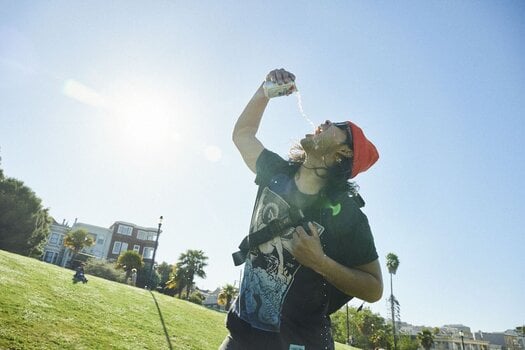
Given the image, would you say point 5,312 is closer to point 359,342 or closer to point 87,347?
point 87,347

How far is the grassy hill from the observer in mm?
8508

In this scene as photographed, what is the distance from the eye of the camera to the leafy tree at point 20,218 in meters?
38.8

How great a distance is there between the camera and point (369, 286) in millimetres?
→ 2344

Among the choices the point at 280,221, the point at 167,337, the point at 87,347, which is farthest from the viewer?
the point at 167,337

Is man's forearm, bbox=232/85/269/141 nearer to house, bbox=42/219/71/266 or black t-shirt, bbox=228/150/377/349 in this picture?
black t-shirt, bbox=228/150/377/349

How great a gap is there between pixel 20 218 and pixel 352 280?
49.1 metres

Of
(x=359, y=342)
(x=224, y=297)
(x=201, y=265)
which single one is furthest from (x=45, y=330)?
(x=359, y=342)

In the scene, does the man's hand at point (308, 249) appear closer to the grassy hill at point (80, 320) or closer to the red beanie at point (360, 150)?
the red beanie at point (360, 150)

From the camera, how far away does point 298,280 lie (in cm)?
248

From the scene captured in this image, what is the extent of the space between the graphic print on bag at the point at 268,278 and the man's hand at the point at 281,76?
Answer: 45.9 inches

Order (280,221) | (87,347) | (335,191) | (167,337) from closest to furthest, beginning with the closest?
(280,221) → (335,191) → (87,347) → (167,337)

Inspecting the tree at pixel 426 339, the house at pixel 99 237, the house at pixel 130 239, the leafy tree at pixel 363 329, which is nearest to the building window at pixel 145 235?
the house at pixel 130 239

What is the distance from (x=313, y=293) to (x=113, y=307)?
14358mm

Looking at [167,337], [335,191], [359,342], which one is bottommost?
[359,342]
